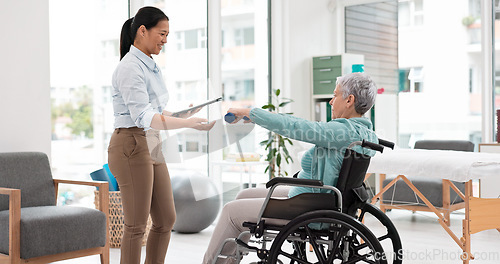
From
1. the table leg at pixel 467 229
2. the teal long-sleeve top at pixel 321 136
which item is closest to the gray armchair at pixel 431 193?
the table leg at pixel 467 229

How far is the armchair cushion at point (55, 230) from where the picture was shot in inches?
117

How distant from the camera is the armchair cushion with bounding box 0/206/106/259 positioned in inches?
117

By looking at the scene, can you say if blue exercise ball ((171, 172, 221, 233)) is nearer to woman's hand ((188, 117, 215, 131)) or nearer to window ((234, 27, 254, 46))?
window ((234, 27, 254, 46))

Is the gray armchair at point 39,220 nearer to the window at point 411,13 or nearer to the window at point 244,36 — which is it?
the window at point 244,36

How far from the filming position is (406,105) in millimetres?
5969

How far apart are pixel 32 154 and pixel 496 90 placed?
409 cm

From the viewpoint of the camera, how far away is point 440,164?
3.26m

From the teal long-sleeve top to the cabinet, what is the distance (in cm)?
333

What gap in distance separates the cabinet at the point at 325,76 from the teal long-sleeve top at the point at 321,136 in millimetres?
3334

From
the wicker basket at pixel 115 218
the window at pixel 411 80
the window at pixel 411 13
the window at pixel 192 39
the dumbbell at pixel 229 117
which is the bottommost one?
the wicker basket at pixel 115 218

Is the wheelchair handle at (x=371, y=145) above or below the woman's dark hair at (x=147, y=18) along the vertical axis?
below

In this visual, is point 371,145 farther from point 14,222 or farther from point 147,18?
point 14,222

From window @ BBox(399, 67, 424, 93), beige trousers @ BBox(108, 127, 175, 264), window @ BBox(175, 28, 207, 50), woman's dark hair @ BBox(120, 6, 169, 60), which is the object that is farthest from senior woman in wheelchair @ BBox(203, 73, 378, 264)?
window @ BBox(399, 67, 424, 93)

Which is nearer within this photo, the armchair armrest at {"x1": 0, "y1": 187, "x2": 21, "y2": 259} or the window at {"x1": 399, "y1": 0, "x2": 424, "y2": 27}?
the armchair armrest at {"x1": 0, "y1": 187, "x2": 21, "y2": 259}
